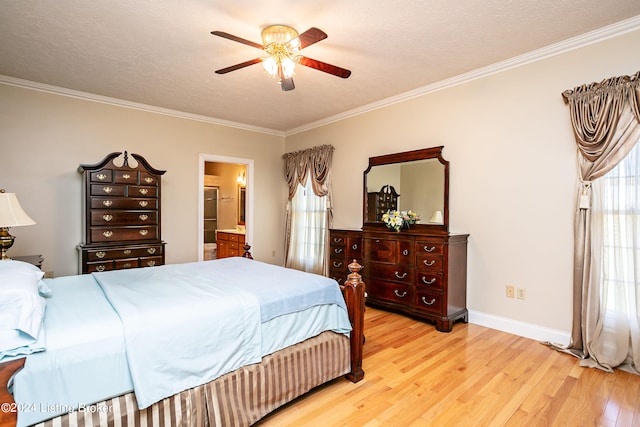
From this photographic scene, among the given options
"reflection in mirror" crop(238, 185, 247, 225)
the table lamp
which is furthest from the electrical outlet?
"reflection in mirror" crop(238, 185, 247, 225)

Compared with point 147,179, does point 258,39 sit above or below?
above

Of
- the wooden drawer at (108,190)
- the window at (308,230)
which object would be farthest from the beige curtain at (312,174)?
the wooden drawer at (108,190)

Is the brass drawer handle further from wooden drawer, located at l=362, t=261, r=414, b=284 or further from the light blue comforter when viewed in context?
the light blue comforter

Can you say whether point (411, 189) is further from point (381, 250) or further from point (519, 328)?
point (519, 328)

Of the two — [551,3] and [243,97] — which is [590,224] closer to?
[551,3]

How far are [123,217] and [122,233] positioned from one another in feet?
0.62

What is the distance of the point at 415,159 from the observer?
12.6 ft

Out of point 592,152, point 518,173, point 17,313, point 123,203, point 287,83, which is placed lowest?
point 17,313

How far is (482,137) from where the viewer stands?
3361 millimetres

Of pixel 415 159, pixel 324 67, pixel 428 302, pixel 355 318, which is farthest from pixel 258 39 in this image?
pixel 428 302

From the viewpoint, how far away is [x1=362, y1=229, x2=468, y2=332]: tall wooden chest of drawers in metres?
3.20

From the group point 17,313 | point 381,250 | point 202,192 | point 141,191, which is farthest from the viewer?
point 202,192

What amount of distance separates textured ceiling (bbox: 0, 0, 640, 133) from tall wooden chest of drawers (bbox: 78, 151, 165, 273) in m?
1.00

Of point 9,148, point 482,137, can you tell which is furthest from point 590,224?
point 9,148
